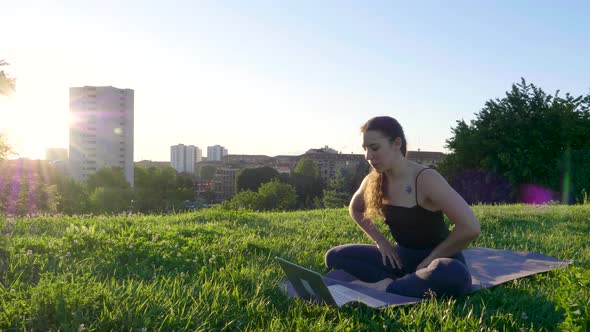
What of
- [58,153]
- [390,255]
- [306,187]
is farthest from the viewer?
[58,153]

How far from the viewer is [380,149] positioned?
13.6 ft

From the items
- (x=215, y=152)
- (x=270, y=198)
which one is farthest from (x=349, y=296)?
(x=215, y=152)

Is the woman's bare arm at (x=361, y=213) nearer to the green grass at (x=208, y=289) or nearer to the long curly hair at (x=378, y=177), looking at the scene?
the long curly hair at (x=378, y=177)

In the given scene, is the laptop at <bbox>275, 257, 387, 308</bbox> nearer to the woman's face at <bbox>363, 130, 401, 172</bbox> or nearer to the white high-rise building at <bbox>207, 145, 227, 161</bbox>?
the woman's face at <bbox>363, 130, 401, 172</bbox>

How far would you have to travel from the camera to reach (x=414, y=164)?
14.0 feet

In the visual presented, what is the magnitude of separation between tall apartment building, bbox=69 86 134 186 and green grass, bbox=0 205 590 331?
9134 cm

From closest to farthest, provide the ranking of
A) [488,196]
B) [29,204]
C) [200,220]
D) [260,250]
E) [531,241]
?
[260,250], [531,241], [200,220], [488,196], [29,204]

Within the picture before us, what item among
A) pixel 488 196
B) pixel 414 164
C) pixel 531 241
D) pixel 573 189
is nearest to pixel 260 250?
pixel 414 164

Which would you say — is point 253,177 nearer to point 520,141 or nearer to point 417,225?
point 520,141

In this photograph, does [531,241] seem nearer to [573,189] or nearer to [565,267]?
[565,267]

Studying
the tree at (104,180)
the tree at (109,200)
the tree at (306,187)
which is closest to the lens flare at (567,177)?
the tree at (306,187)

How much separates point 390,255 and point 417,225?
37cm

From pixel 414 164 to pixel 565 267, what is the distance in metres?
1.91

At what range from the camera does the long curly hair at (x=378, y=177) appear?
4.13 metres
